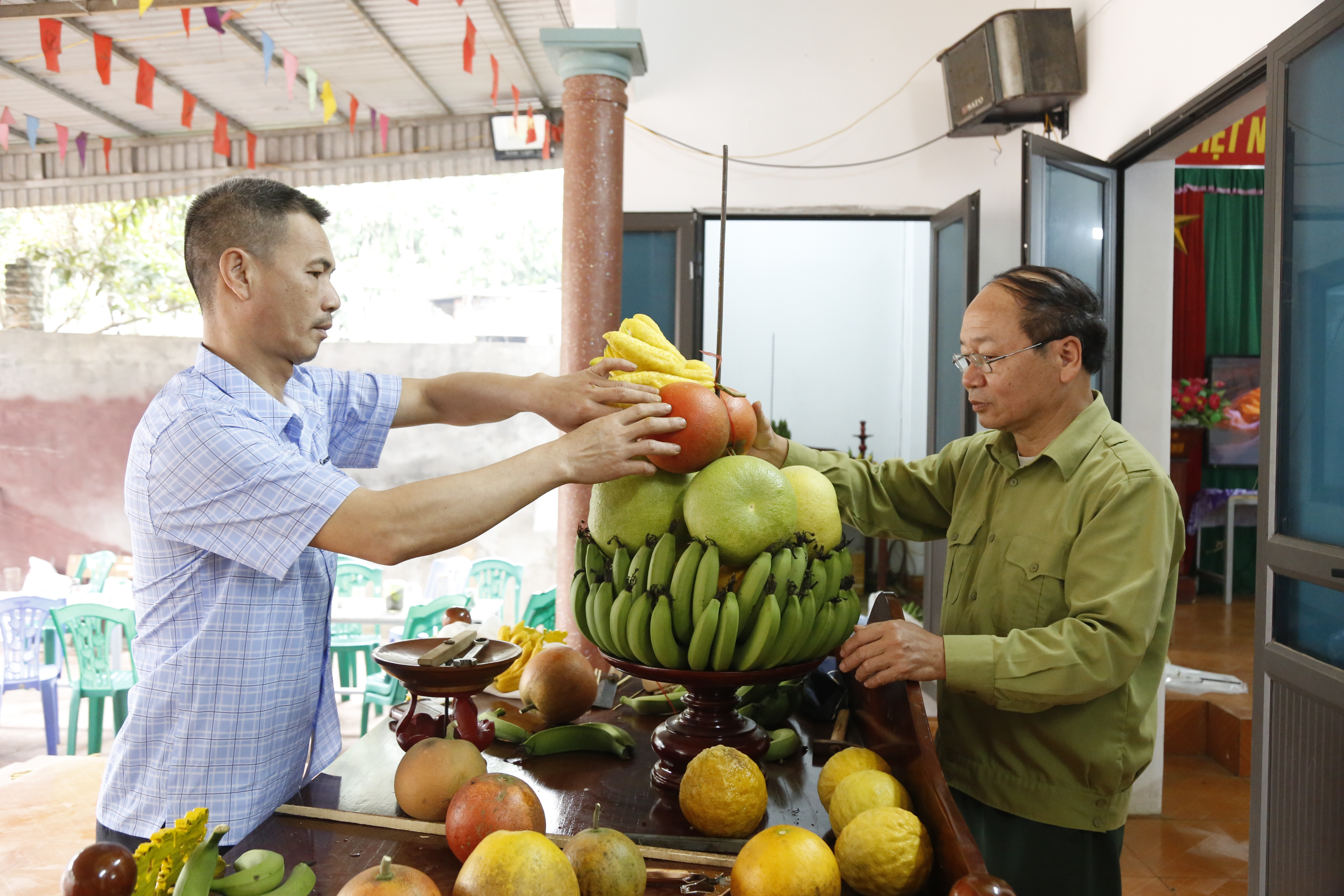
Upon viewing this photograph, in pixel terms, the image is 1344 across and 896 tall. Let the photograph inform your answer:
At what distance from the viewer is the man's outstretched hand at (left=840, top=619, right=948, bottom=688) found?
5.33 feet

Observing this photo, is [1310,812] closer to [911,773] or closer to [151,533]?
[911,773]

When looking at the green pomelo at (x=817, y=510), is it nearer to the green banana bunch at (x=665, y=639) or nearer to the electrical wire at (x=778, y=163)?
the green banana bunch at (x=665, y=639)

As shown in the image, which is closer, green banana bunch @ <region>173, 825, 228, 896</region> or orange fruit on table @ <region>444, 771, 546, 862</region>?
green banana bunch @ <region>173, 825, 228, 896</region>

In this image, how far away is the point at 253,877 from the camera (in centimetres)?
120

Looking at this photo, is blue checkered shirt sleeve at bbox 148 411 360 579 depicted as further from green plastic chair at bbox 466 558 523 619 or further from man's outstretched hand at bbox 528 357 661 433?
green plastic chair at bbox 466 558 523 619

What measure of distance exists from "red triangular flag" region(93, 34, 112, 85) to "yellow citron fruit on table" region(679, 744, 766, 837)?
17.6 ft

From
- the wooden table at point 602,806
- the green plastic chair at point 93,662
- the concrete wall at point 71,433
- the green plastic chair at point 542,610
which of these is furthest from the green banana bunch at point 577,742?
the concrete wall at point 71,433

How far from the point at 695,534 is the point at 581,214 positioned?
311cm

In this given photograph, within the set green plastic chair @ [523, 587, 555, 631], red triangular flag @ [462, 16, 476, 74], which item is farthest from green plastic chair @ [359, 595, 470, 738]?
red triangular flag @ [462, 16, 476, 74]

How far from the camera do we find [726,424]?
166 centimetres

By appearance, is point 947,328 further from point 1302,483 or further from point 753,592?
point 753,592

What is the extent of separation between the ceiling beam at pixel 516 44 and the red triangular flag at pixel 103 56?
2.11 metres

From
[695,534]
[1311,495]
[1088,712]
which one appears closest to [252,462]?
[695,534]

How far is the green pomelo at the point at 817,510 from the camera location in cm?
171
